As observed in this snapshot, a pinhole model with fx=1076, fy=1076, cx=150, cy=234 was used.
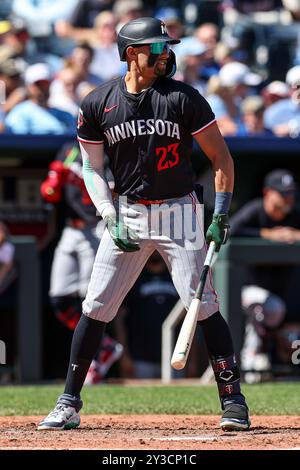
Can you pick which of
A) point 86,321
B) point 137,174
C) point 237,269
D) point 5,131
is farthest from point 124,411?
point 5,131

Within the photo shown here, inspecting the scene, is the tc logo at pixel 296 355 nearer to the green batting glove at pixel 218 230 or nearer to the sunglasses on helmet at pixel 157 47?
the green batting glove at pixel 218 230

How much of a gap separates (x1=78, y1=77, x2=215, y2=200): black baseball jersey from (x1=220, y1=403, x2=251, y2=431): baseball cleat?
3.50ft

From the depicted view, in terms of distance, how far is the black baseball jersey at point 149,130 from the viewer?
5047 millimetres

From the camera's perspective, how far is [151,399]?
23.5 feet

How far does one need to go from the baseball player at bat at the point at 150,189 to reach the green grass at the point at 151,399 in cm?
117

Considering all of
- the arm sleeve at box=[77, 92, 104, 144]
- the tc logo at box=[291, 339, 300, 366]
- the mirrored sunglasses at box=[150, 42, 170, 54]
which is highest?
the mirrored sunglasses at box=[150, 42, 170, 54]

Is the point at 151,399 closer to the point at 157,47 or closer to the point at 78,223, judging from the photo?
the point at 78,223

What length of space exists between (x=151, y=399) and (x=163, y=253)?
85.7 inches

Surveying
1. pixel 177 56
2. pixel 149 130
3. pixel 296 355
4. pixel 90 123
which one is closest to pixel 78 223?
pixel 296 355

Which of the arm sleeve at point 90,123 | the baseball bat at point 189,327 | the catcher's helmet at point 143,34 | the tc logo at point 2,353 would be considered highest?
the catcher's helmet at point 143,34

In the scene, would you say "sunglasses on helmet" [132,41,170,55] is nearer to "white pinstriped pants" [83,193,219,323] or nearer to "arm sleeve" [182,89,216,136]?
"arm sleeve" [182,89,216,136]

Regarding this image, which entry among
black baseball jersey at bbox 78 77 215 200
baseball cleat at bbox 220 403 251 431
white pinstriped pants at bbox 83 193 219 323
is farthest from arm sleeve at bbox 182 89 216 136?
baseball cleat at bbox 220 403 251 431

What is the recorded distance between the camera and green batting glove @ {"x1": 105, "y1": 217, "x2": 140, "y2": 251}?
511 cm

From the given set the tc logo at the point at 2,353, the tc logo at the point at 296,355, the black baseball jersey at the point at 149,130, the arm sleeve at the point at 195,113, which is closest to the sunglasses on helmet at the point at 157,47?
the black baseball jersey at the point at 149,130
